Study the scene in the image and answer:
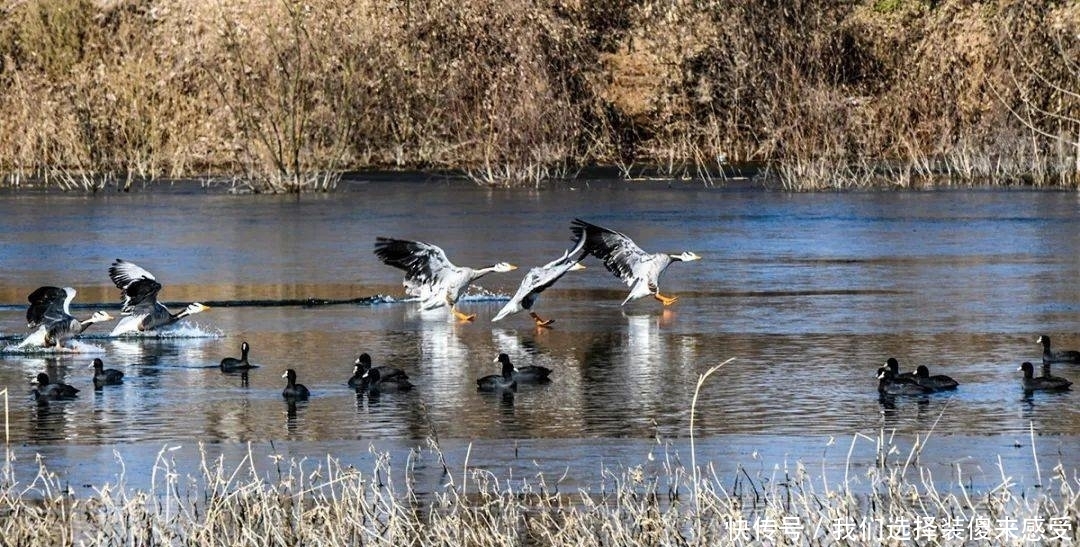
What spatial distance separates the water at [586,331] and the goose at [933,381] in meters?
0.13

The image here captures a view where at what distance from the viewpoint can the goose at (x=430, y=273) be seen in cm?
1870

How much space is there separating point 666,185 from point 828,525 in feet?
108

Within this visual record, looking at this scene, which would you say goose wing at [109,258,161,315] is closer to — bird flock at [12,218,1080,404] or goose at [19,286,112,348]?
bird flock at [12,218,1080,404]

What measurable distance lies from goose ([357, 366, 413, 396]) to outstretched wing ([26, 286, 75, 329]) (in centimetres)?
334

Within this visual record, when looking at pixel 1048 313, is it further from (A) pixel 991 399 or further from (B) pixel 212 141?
(B) pixel 212 141

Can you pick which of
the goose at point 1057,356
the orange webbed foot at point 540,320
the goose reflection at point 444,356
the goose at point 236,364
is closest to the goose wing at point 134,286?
the goose at point 236,364

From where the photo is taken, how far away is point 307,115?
135 feet

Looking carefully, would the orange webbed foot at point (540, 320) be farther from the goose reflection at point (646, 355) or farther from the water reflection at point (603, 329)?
the goose reflection at point (646, 355)

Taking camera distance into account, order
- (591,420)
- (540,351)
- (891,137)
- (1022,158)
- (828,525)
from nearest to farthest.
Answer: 1. (828,525)
2. (591,420)
3. (540,351)
4. (1022,158)
5. (891,137)

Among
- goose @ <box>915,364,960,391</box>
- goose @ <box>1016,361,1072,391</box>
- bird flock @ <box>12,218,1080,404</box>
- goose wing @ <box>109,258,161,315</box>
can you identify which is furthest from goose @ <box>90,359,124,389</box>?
goose @ <box>1016,361,1072,391</box>

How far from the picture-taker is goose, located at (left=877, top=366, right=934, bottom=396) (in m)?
13.2

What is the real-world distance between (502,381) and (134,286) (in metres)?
4.32

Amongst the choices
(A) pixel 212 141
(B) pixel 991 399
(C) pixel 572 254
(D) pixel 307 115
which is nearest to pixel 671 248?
(C) pixel 572 254

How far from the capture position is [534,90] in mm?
47000
